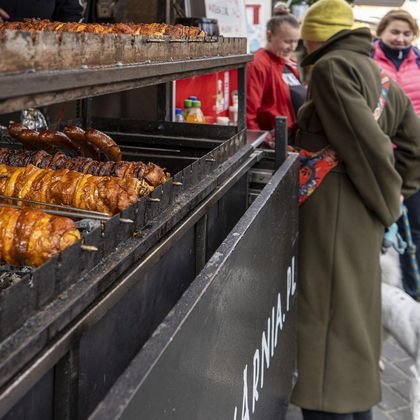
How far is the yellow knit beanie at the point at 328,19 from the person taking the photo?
3.55 m

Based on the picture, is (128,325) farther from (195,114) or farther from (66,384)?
(195,114)

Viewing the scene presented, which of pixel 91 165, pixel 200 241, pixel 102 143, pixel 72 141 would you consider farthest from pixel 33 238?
pixel 72 141

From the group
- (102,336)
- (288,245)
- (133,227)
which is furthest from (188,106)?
(102,336)

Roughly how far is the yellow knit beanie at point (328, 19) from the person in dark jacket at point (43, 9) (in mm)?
1547

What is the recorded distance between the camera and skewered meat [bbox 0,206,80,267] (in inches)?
57.7

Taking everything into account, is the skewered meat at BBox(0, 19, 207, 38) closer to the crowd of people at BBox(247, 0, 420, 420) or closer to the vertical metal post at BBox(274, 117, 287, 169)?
the vertical metal post at BBox(274, 117, 287, 169)

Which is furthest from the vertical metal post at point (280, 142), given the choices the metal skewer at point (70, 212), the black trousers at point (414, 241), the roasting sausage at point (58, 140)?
the black trousers at point (414, 241)

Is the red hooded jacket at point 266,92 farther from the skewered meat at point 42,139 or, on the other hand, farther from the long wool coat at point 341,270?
the skewered meat at point 42,139

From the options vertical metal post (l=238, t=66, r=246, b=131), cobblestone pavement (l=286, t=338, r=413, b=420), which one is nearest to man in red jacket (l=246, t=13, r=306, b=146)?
vertical metal post (l=238, t=66, r=246, b=131)

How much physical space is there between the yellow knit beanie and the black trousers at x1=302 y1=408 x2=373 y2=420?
2297 mm

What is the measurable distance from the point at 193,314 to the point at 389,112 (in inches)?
99.9

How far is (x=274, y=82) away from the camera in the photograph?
4973 millimetres

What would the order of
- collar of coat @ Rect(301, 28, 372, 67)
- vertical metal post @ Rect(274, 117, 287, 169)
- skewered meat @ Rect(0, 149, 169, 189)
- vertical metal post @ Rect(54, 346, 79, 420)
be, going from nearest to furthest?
vertical metal post @ Rect(54, 346, 79, 420) → skewered meat @ Rect(0, 149, 169, 189) → vertical metal post @ Rect(274, 117, 287, 169) → collar of coat @ Rect(301, 28, 372, 67)

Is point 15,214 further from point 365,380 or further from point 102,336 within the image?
point 365,380
